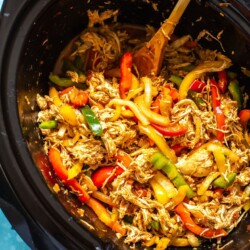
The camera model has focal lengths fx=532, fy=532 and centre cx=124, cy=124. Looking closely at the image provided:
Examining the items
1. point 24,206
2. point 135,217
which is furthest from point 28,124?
point 135,217

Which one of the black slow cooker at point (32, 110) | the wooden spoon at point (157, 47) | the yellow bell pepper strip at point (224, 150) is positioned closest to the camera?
the black slow cooker at point (32, 110)

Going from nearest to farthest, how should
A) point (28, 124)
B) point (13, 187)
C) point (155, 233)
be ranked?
point (13, 187) → point (28, 124) → point (155, 233)

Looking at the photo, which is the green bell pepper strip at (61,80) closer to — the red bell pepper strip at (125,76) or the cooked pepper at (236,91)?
the red bell pepper strip at (125,76)

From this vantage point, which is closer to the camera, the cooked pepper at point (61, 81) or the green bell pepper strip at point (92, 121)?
the green bell pepper strip at point (92, 121)

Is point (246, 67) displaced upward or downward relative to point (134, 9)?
downward

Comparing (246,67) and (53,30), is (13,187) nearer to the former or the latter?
(53,30)

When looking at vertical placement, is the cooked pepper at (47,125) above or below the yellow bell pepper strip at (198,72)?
below

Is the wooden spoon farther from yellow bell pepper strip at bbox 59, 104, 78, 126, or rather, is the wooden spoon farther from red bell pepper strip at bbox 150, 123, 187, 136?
yellow bell pepper strip at bbox 59, 104, 78, 126

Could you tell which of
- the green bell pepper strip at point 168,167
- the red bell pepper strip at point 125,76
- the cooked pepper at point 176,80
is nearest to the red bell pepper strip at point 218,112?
the cooked pepper at point 176,80
